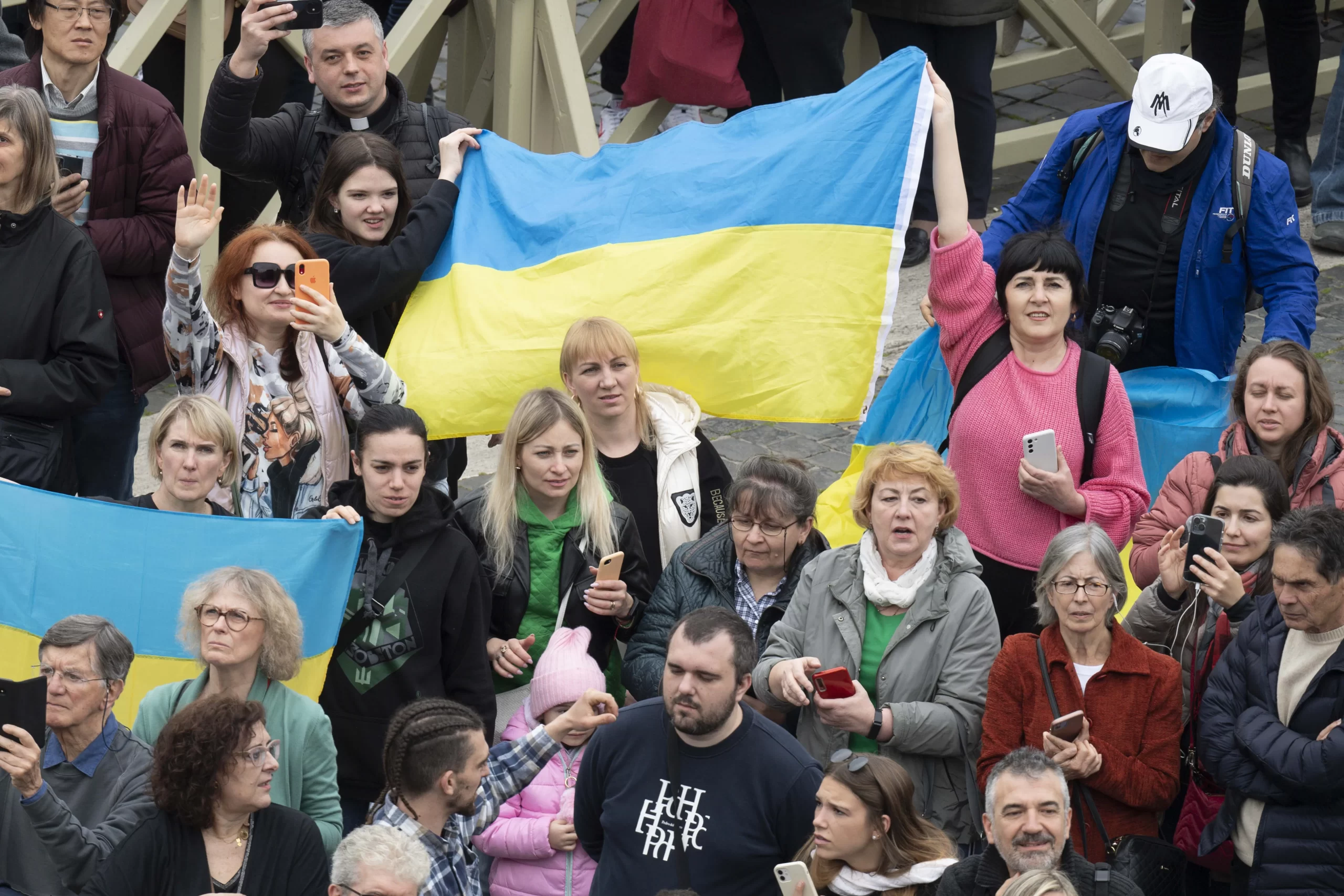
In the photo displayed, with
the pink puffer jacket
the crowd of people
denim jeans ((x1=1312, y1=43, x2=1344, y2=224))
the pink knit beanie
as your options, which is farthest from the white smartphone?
denim jeans ((x1=1312, y1=43, x2=1344, y2=224))

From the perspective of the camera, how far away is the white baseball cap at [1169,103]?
6.95 metres

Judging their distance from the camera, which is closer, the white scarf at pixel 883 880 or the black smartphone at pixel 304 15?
the white scarf at pixel 883 880

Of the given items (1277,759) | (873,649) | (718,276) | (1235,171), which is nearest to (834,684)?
(873,649)

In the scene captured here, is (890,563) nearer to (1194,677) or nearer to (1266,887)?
(1194,677)

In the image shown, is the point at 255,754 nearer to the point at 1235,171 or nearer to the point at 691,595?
the point at 691,595

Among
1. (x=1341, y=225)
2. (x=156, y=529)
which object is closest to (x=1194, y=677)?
(x=156, y=529)

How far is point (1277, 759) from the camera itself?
535cm

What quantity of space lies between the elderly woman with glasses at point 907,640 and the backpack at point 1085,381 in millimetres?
684

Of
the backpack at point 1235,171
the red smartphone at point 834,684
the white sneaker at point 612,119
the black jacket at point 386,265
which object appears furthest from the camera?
the white sneaker at point 612,119

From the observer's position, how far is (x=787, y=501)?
6.13 m

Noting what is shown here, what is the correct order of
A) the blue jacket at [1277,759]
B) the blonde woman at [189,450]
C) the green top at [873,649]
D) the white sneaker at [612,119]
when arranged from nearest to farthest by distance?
the blue jacket at [1277,759]
the green top at [873,649]
the blonde woman at [189,450]
the white sneaker at [612,119]

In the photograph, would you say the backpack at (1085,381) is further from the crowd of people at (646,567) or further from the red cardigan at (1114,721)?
the red cardigan at (1114,721)

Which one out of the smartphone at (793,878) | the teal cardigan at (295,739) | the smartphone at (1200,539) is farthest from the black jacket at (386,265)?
the smartphone at (1200,539)

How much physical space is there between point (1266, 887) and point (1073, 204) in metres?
2.86
